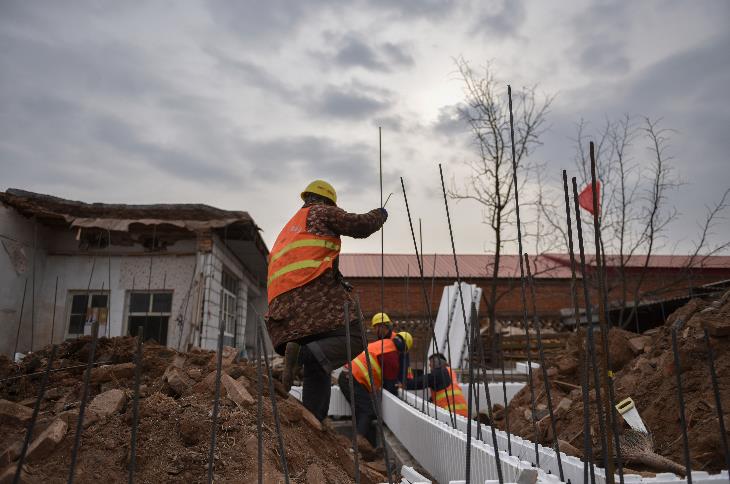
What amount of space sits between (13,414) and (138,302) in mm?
6037

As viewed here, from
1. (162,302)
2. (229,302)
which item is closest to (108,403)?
(162,302)

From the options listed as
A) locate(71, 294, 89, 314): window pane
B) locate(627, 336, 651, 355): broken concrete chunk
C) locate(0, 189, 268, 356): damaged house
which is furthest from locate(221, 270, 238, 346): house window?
locate(627, 336, 651, 355): broken concrete chunk

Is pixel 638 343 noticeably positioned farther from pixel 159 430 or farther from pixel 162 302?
pixel 162 302

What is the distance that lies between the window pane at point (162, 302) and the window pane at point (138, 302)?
4.0 inches

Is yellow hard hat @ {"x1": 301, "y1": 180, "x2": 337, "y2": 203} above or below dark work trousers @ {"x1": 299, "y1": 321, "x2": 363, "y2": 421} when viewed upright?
above

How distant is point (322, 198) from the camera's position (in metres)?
3.20

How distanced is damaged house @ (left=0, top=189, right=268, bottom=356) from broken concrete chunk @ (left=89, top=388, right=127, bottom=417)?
15.9 feet

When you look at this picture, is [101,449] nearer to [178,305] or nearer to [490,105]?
[178,305]

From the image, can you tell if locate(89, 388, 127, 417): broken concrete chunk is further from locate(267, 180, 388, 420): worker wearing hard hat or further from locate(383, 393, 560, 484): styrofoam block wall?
locate(383, 393, 560, 484): styrofoam block wall

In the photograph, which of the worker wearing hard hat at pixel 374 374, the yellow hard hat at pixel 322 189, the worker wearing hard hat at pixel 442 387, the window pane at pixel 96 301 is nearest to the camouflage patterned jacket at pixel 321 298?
the yellow hard hat at pixel 322 189

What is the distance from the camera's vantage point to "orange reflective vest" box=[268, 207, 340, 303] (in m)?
2.90

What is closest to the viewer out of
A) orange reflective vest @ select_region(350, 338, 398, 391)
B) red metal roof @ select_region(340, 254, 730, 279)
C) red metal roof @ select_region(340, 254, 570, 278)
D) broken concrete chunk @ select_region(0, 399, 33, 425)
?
broken concrete chunk @ select_region(0, 399, 33, 425)

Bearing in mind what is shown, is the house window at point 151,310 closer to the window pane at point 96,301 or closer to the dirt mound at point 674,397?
the window pane at point 96,301

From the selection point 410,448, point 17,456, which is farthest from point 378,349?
point 17,456
